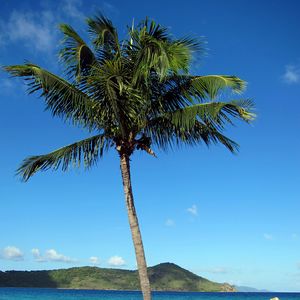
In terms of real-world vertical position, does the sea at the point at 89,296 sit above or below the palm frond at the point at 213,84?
above

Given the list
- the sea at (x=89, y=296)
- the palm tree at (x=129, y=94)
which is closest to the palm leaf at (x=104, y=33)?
the palm tree at (x=129, y=94)

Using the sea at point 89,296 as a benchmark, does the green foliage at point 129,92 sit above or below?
below

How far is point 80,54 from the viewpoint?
12.7 m

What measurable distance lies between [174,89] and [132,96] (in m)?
1.33

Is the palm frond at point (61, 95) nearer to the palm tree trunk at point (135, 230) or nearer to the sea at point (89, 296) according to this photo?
the palm tree trunk at point (135, 230)

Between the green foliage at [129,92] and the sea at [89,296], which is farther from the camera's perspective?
the sea at [89,296]

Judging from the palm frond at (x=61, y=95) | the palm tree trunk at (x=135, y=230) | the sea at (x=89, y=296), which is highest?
the sea at (x=89, y=296)

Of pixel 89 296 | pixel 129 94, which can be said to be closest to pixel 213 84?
pixel 129 94

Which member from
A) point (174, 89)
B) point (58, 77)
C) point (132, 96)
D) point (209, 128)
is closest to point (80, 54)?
point (58, 77)

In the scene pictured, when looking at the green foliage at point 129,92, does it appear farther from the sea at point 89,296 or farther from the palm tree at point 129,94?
the sea at point 89,296

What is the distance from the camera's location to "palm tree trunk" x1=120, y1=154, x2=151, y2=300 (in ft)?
37.9

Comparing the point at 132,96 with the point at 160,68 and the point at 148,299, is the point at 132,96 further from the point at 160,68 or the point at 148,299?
the point at 148,299

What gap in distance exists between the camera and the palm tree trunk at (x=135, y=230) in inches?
454

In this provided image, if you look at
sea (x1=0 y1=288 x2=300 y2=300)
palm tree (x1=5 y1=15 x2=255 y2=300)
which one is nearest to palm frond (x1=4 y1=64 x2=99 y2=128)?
palm tree (x1=5 y1=15 x2=255 y2=300)
